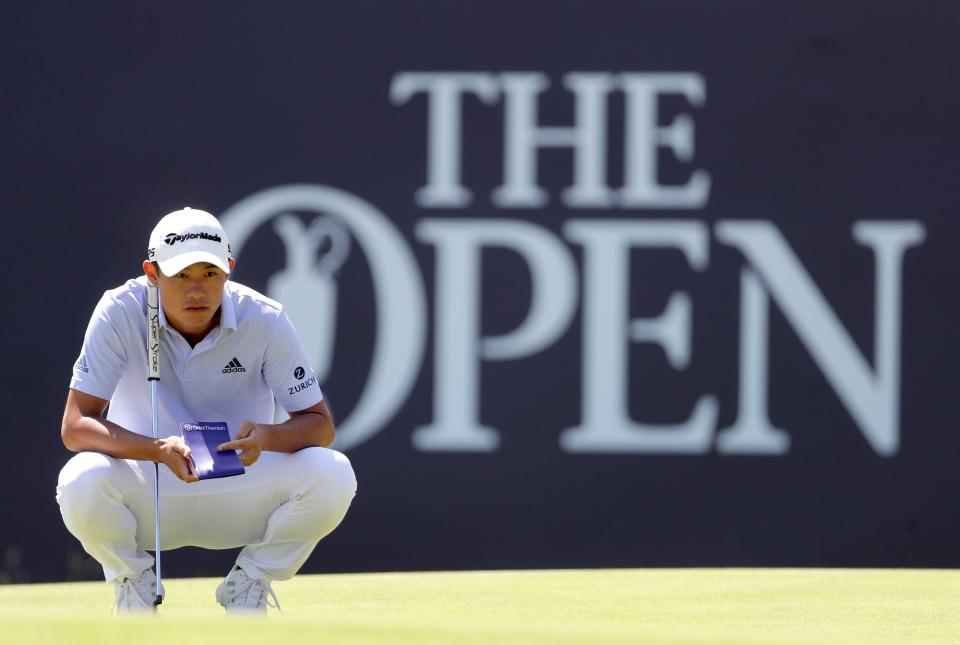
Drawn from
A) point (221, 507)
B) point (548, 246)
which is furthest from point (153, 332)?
point (548, 246)

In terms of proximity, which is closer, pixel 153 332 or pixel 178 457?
pixel 178 457

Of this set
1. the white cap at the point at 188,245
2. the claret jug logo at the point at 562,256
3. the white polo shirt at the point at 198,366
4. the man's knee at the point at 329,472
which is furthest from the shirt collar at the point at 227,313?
the claret jug logo at the point at 562,256

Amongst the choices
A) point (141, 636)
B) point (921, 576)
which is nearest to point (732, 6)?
point (921, 576)

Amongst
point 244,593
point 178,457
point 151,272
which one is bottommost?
point 244,593

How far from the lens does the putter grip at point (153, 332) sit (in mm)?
3701

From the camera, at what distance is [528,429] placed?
16.9 ft

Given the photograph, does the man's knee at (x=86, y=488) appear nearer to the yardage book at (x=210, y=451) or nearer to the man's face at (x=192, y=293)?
the yardage book at (x=210, y=451)

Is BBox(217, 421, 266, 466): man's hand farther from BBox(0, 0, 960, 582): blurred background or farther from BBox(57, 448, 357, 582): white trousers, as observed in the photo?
BBox(0, 0, 960, 582): blurred background

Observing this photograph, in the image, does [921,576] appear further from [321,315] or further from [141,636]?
[141,636]

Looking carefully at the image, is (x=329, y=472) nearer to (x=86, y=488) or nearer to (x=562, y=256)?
(x=86, y=488)

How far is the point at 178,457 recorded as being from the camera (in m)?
3.52

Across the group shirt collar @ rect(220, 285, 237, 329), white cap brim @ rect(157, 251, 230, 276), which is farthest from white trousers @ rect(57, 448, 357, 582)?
white cap brim @ rect(157, 251, 230, 276)

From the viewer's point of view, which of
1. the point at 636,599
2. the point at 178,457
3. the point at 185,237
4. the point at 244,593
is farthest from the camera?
the point at 636,599

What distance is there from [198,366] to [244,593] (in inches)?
20.1
